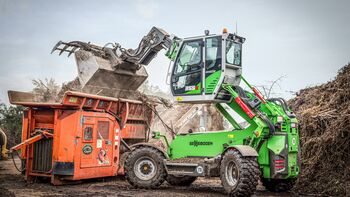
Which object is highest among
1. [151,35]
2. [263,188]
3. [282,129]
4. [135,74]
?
[151,35]

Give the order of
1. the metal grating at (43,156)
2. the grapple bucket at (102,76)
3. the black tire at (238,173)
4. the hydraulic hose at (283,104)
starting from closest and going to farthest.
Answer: the black tire at (238,173)
the hydraulic hose at (283,104)
the metal grating at (43,156)
the grapple bucket at (102,76)

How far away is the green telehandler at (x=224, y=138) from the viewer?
8344mm

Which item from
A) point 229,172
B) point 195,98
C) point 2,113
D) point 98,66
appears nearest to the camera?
point 229,172

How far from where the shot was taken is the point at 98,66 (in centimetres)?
1091

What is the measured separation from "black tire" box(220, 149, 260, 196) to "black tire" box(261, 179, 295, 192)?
145 centimetres

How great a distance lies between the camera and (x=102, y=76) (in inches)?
437

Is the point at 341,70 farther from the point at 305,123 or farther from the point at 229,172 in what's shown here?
the point at 229,172

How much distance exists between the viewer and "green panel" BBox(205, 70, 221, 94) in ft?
29.9

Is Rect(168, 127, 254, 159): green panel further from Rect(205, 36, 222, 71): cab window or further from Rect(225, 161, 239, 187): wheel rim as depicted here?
Rect(205, 36, 222, 71): cab window

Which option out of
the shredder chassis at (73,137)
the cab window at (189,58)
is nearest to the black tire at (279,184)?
the cab window at (189,58)

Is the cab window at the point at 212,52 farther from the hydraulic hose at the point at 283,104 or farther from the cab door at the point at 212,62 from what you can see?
the hydraulic hose at the point at 283,104

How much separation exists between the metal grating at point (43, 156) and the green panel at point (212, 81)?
3.75 meters

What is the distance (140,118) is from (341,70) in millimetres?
5432

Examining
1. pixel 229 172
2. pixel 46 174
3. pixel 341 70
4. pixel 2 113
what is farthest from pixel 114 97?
pixel 2 113
